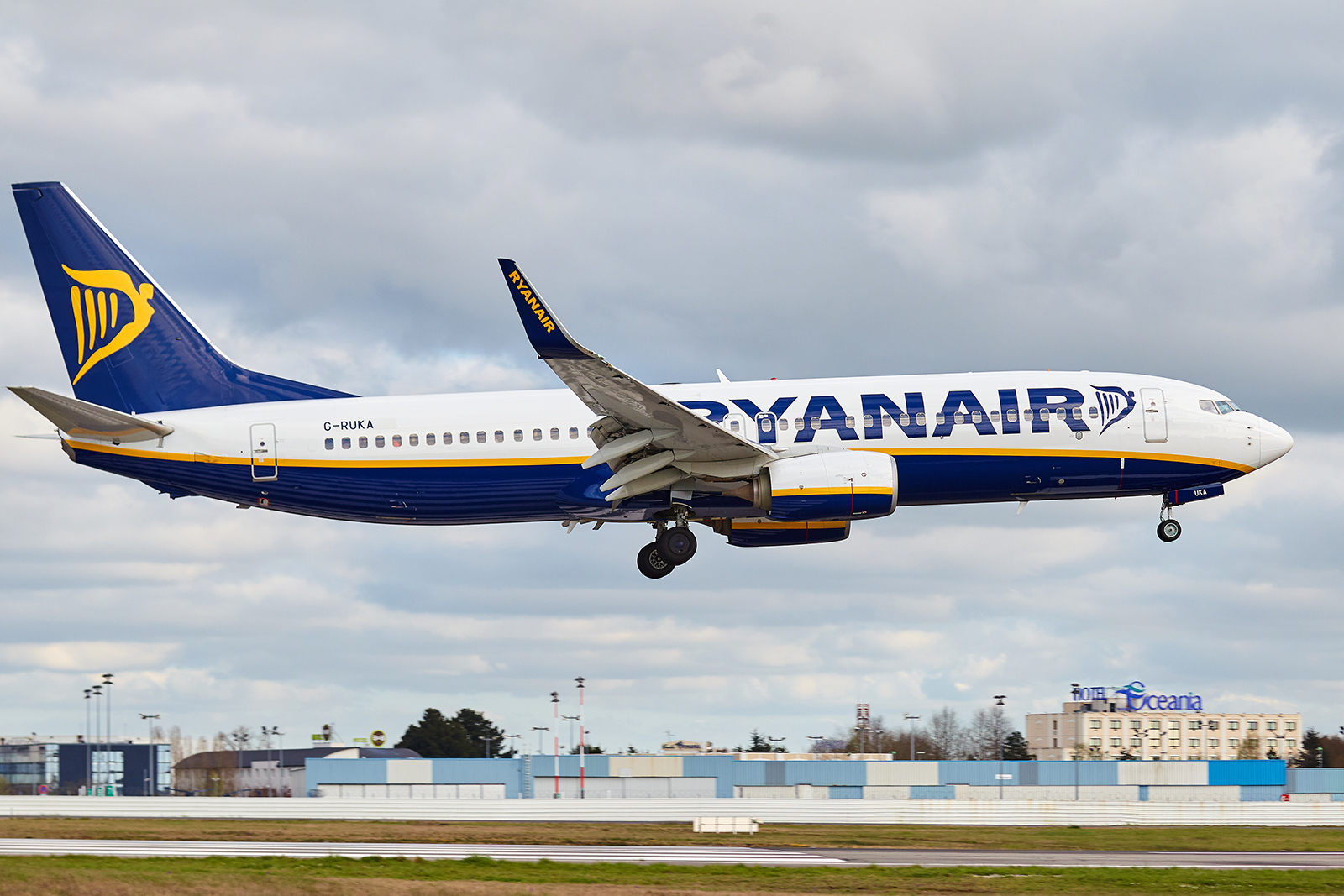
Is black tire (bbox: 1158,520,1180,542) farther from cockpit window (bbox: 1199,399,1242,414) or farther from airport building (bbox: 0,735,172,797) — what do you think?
airport building (bbox: 0,735,172,797)

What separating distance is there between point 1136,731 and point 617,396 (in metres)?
149

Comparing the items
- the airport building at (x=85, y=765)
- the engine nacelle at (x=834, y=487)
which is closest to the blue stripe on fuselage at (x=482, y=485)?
the engine nacelle at (x=834, y=487)

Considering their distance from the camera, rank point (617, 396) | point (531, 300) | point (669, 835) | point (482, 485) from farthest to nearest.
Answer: point (669, 835) < point (482, 485) < point (617, 396) < point (531, 300)

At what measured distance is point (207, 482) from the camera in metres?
43.0

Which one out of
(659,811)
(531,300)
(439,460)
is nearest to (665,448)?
(439,460)

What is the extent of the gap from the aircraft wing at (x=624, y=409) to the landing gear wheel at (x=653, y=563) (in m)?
2.15

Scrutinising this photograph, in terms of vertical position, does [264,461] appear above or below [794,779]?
above

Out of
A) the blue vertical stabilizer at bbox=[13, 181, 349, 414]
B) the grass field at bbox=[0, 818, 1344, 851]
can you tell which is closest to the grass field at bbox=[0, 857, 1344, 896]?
the grass field at bbox=[0, 818, 1344, 851]

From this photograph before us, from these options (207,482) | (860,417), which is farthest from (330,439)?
(860,417)

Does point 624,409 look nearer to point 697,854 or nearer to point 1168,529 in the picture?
point 697,854

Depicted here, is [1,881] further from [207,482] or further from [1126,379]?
[1126,379]

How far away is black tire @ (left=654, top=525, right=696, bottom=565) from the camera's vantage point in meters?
A: 43.1

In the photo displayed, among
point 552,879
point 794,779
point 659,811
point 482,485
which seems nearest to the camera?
point 552,879

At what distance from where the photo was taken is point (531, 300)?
36.3m
